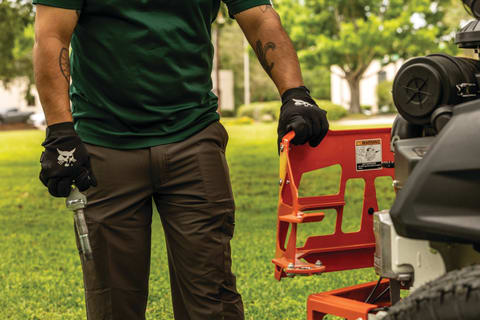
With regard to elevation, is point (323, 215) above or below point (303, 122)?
below

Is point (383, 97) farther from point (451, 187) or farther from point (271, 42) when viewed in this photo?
point (451, 187)

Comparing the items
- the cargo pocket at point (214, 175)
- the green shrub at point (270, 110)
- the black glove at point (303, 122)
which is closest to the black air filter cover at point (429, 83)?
the black glove at point (303, 122)

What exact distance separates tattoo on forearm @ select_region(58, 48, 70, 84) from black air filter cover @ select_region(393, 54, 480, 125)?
47.8 inches

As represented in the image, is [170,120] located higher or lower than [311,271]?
higher

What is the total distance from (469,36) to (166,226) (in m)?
1.40

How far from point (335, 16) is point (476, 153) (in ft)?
127

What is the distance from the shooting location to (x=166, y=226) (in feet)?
9.80

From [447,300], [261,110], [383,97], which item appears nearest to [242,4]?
[447,300]

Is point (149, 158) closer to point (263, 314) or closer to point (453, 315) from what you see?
point (453, 315)

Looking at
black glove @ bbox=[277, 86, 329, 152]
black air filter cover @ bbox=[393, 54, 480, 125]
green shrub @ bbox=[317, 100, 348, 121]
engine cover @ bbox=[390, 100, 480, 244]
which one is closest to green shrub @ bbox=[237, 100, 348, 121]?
green shrub @ bbox=[317, 100, 348, 121]

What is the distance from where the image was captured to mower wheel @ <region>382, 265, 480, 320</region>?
166 centimetres

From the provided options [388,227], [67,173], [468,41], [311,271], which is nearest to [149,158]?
[67,173]

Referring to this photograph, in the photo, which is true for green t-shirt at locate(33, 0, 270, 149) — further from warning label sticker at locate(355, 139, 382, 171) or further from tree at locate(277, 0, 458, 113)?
tree at locate(277, 0, 458, 113)

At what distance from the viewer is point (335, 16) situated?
130 ft
